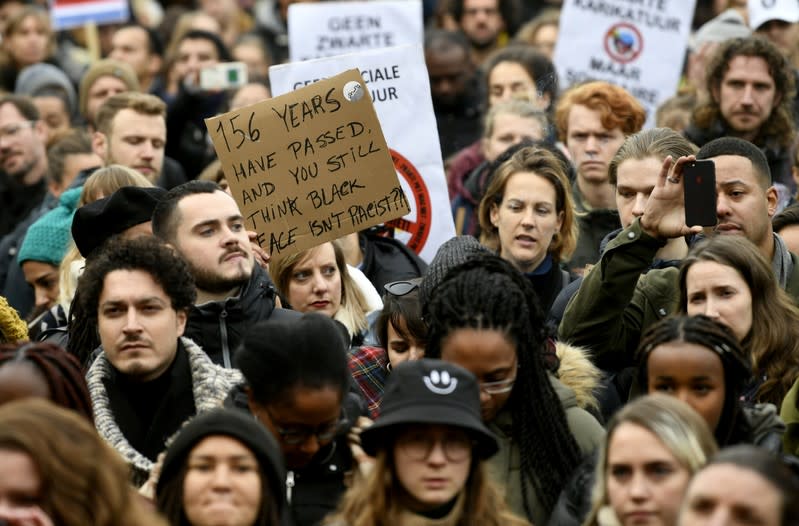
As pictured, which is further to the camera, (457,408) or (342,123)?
(342,123)

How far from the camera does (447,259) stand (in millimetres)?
7613

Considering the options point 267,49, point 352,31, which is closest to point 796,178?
point 352,31

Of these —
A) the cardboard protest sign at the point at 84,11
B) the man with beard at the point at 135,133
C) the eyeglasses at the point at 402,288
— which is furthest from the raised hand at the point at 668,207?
the cardboard protest sign at the point at 84,11

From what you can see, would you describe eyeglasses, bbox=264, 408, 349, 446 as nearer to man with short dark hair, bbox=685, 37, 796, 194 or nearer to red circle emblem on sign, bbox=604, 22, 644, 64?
man with short dark hair, bbox=685, 37, 796, 194

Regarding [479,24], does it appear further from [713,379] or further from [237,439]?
[237,439]

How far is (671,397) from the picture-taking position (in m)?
6.09

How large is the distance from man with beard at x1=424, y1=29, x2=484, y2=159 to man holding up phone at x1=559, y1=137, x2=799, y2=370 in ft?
16.6

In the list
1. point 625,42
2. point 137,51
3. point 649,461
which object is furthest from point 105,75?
point 649,461

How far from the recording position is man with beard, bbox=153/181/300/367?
7.88 meters

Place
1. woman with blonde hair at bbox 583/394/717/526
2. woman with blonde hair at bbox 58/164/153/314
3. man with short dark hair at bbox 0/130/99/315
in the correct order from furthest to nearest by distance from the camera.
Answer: man with short dark hair at bbox 0/130/99/315 < woman with blonde hair at bbox 58/164/153/314 < woman with blonde hair at bbox 583/394/717/526

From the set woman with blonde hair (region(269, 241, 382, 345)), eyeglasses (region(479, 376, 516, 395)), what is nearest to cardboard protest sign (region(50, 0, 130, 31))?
woman with blonde hair (region(269, 241, 382, 345))

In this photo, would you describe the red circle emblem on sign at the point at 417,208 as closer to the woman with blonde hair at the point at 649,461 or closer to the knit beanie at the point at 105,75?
the knit beanie at the point at 105,75

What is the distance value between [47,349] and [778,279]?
3.21 meters

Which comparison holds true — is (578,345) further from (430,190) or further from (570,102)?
(570,102)
